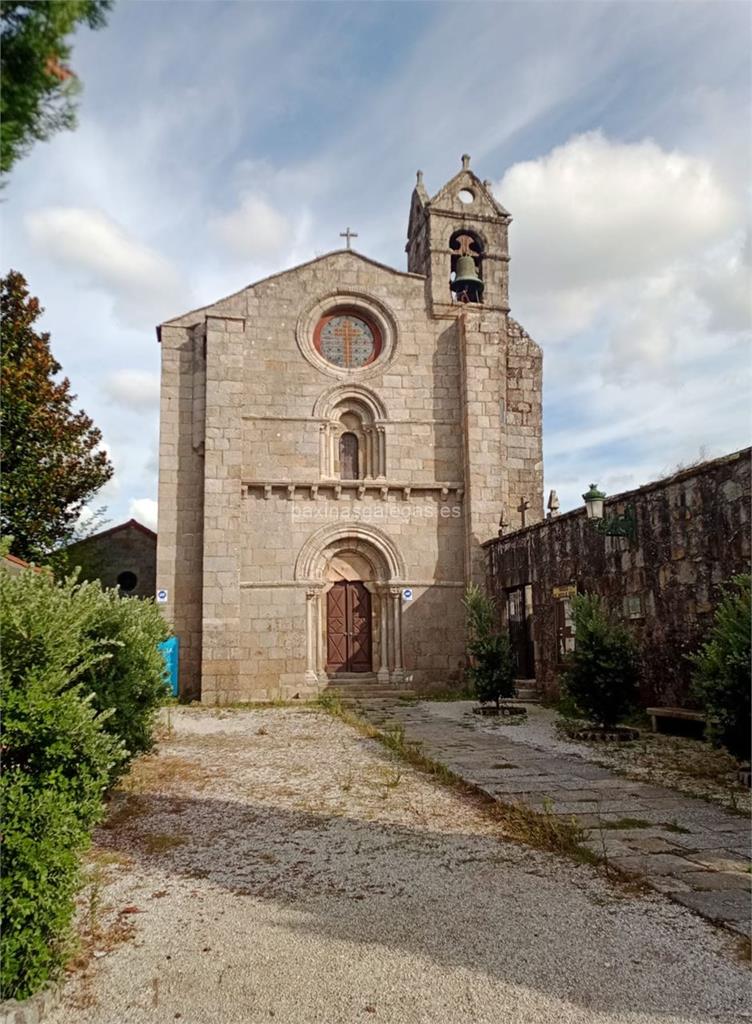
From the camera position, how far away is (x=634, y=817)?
18.8ft

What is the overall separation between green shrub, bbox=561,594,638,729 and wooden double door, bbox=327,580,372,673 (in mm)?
7661

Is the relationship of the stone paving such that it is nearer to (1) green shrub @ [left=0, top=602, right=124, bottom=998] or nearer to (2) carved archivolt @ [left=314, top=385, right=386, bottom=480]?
(1) green shrub @ [left=0, top=602, right=124, bottom=998]

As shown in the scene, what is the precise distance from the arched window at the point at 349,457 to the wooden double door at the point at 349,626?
2444mm

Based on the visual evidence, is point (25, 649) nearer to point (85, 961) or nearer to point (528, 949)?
point (85, 961)

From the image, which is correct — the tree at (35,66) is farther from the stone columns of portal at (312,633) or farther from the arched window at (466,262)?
the arched window at (466,262)

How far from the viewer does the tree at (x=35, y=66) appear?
2420 mm

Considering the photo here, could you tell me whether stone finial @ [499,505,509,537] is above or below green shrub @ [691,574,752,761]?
above

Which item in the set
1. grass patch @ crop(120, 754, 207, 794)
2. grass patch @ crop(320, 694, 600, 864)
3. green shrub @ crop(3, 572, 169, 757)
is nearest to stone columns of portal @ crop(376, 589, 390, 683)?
grass patch @ crop(120, 754, 207, 794)

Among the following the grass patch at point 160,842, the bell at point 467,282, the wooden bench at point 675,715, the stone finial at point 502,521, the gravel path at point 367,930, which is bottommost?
the gravel path at point 367,930

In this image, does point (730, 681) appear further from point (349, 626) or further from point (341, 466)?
point (341, 466)

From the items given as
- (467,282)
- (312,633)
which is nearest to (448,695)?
(312,633)

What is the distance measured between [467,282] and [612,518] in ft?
28.8

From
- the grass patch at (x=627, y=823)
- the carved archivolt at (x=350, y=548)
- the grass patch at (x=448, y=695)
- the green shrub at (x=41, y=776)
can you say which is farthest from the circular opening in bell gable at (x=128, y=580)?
the green shrub at (x=41, y=776)

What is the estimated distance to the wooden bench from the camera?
358 inches
